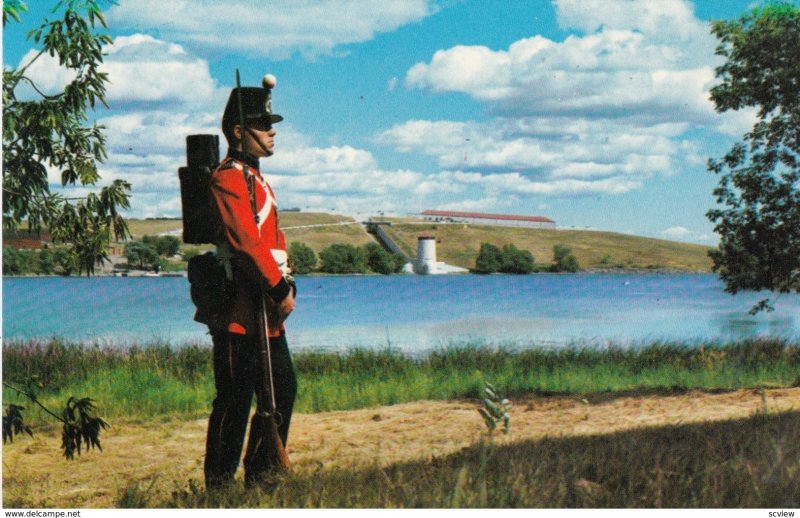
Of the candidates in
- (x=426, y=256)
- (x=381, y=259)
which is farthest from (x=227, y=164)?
(x=381, y=259)

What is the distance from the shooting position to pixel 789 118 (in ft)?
32.7

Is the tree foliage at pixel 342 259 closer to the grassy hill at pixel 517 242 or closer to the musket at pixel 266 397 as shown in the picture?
the grassy hill at pixel 517 242

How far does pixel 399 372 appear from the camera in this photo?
10.6m

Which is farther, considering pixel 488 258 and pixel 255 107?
pixel 488 258

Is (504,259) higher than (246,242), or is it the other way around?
(246,242)

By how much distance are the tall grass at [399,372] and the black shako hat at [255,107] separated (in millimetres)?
4534

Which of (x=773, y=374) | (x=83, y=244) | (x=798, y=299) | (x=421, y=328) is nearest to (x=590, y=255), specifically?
(x=798, y=299)

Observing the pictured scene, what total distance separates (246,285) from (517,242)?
29.8 m

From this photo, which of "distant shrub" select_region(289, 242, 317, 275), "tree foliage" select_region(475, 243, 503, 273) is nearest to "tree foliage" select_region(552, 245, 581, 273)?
"tree foliage" select_region(475, 243, 503, 273)

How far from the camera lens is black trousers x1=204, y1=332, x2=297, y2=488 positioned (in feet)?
14.4

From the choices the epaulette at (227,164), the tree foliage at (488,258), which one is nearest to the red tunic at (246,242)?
the epaulette at (227,164)

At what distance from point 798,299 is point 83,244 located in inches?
1467

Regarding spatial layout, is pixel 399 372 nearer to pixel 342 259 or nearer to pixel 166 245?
pixel 166 245

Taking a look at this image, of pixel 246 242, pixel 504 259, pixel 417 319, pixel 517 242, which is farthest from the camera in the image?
pixel 517 242
